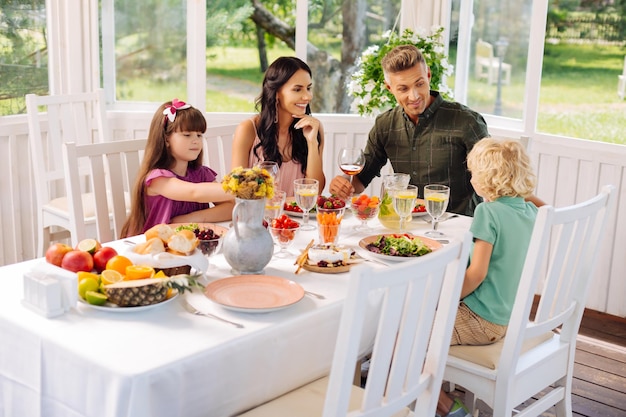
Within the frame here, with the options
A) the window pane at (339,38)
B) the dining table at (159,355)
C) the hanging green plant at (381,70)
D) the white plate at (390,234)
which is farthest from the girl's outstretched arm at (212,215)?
the window pane at (339,38)

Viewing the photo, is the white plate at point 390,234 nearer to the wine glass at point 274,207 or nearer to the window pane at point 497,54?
the wine glass at point 274,207

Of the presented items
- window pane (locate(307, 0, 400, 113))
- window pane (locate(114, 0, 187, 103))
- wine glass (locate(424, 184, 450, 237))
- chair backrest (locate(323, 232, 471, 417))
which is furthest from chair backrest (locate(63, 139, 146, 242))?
window pane (locate(307, 0, 400, 113))

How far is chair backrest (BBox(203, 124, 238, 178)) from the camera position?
346 centimetres

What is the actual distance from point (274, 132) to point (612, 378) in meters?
1.73

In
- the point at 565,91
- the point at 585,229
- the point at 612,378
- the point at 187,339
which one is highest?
the point at 565,91

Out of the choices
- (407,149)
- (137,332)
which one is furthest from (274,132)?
(137,332)

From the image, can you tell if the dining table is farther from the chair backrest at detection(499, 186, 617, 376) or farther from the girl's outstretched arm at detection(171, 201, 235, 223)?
the girl's outstretched arm at detection(171, 201, 235, 223)

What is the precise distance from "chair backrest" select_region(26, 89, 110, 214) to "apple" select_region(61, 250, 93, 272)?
1901 mm

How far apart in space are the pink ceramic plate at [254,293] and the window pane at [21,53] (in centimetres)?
264

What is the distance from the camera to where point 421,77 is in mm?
3230

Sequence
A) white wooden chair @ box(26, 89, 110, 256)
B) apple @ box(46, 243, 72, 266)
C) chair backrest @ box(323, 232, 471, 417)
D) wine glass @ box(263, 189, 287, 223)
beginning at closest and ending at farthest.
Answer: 1. chair backrest @ box(323, 232, 471, 417)
2. apple @ box(46, 243, 72, 266)
3. wine glass @ box(263, 189, 287, 223)
4. white wooden chair @ box(26, 89, 110, 256)

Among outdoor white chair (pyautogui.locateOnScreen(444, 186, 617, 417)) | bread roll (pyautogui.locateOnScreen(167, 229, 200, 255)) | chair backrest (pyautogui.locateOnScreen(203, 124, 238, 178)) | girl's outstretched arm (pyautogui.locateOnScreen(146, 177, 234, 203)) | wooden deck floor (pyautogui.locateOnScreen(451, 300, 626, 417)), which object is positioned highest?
chair backrest (pyautogui.locateOnScreen(203, 124, 238, 178))

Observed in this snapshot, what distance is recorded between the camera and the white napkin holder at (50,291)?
1884 millimetres

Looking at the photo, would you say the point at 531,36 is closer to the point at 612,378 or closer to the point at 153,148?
the point at 612,378
